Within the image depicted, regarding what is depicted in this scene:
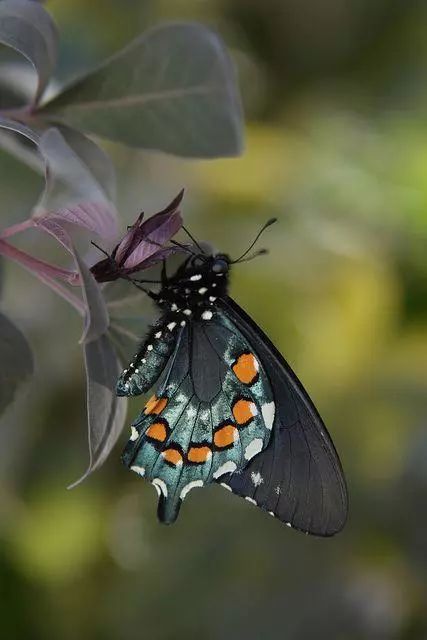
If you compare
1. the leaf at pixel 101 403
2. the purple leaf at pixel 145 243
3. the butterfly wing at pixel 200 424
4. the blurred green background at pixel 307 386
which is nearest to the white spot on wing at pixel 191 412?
the butterfly wing at pixel 200 424

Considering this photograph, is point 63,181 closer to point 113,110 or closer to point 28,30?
point 28,30

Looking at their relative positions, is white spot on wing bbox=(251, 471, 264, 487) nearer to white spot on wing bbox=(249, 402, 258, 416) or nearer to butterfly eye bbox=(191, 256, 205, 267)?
white spot on wing bbox=(249, 402, 258, 416)

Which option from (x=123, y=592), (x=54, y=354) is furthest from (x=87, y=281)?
(x=123, y=592)

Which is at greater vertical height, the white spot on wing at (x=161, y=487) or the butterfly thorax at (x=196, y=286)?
the butterfly thorax at (x=196, y=286)

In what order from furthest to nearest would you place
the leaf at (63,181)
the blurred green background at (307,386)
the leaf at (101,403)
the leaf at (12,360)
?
the blurred green background at (307,386) → the leaf at (12,360) → the leaf at (101,403) → the leaf at (63,181)

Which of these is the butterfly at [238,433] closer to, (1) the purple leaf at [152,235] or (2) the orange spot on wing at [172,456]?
(2) the orange spot on wing at [172,456]

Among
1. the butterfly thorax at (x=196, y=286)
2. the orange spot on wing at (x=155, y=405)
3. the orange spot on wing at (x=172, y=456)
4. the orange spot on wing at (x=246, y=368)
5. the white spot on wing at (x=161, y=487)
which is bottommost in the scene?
the white spot on wing at (x=161, y=487)
